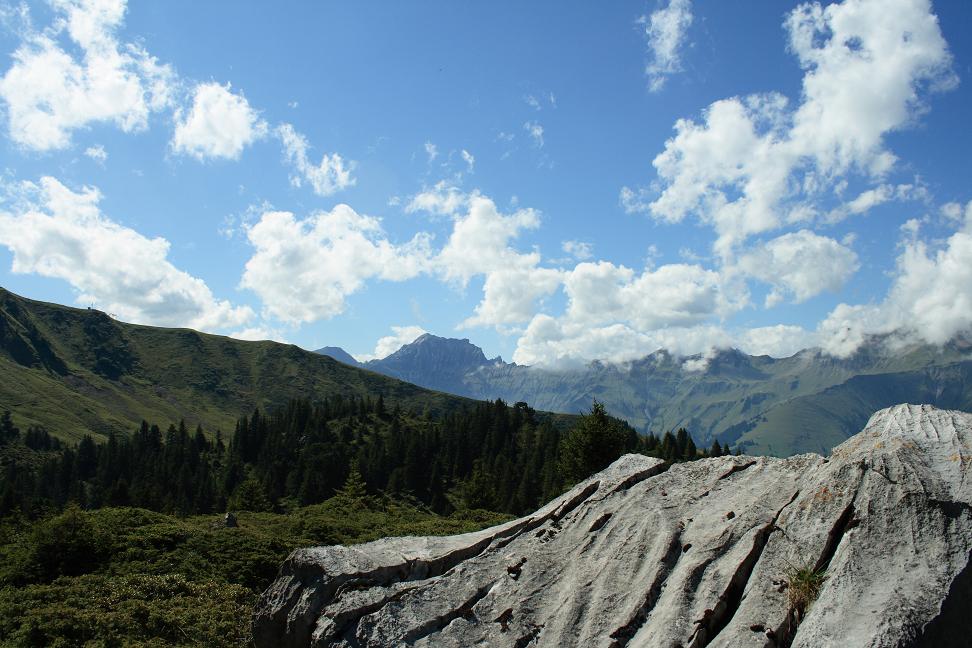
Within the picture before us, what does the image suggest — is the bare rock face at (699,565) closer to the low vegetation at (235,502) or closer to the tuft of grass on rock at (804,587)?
the tuft of grass on rock at (804,587)

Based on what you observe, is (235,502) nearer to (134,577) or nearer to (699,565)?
(134,577)

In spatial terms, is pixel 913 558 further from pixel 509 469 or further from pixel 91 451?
pixel 91 451

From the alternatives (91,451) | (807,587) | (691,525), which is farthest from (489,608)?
(91,451)

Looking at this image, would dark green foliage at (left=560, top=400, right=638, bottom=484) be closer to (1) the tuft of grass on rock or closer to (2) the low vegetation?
(2) the low vegetation

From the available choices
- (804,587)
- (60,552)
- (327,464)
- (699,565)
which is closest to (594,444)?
(60,552)

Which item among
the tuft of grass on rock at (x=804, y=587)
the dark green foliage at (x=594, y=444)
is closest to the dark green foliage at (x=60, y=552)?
the tuft of grass on rock at (x=804, y=587)

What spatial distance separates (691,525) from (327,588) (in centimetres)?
1040

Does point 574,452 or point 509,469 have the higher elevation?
point 574,452

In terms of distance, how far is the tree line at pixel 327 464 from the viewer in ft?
365

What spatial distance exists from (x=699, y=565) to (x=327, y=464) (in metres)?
130

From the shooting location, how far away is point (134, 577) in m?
24.7

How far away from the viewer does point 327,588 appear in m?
17.1

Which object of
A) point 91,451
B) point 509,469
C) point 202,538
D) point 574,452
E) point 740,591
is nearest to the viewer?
point 740,591

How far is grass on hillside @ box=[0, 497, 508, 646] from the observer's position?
19.8 metres
